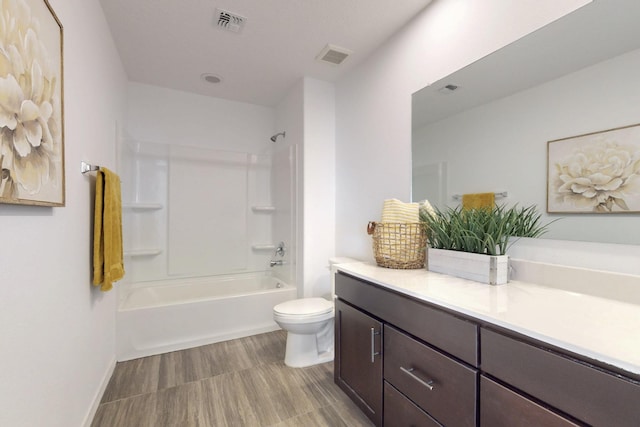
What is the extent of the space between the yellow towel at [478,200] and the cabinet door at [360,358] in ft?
2.69

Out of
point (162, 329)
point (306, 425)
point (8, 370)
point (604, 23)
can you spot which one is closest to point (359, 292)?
point (306, 425)

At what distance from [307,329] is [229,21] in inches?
89.9

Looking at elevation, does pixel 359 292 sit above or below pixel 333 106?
below

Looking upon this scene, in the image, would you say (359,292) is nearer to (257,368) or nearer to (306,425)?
(306,425)

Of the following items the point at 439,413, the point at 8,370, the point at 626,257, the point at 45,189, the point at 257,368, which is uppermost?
the point at 45,189

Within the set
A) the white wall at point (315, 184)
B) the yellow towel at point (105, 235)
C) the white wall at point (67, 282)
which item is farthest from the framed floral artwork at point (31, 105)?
A: the white wall at point (315, 184)

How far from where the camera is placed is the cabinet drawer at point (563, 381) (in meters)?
0.64

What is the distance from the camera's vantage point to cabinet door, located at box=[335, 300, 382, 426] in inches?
56.1

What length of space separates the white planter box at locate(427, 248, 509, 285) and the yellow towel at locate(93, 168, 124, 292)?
189 centimetres

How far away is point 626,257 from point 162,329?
295 cm

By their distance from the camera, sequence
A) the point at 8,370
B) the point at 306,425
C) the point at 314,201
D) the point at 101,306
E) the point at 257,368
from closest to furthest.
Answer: the point at 8,370, the point at 306,425, the point at 101,306, the point at 257,368, the point at 314,201

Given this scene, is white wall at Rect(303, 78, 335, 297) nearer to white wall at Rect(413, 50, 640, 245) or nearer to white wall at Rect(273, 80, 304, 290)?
white wall at Rect(273, 80, 304, 290)

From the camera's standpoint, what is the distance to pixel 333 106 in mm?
2910

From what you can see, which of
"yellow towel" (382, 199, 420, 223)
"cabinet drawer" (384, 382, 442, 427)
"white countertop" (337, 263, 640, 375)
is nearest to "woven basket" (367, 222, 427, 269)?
"yellow towel" (382, 199, 420, 223)
